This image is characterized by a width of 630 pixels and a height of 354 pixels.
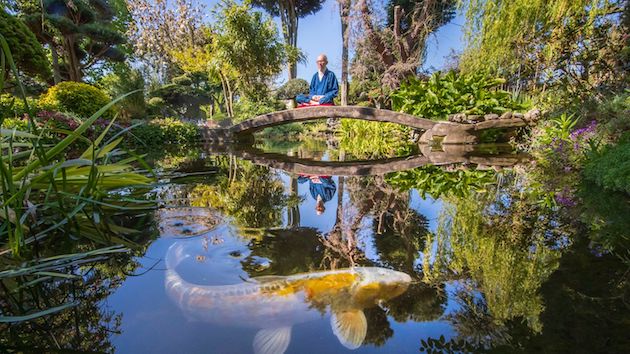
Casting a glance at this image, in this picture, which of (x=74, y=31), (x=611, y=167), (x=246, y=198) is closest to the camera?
(x=246, y=198)

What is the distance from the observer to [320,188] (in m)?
2.56

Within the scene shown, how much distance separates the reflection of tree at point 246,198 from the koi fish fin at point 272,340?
0.84 m

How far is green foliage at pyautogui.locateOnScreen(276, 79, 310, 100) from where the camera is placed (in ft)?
63.0

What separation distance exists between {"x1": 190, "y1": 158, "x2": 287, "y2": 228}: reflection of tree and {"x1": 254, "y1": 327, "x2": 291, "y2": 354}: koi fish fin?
0.84 metres

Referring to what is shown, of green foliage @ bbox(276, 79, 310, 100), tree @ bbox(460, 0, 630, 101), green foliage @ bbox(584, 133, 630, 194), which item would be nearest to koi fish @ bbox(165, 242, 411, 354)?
green foliage @ bbox(584, 133, 630, 194)

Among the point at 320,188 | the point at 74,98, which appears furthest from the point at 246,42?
the point at 320,188

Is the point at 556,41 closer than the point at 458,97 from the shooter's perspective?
Yes

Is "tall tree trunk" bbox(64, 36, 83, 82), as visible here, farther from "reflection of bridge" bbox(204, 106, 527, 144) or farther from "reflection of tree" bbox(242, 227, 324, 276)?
"reflection of tree" bbox(242, 227, 324, 276)

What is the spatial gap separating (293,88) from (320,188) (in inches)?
697

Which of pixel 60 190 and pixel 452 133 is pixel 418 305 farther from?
pixel 452 133

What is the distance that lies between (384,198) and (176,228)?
1.33 metres

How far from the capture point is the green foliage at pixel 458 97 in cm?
615

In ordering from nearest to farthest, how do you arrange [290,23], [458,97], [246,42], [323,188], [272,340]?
1. [272,340]
2. [323,188]
3. [458,97]
4. [246,42]
5. [290,23]

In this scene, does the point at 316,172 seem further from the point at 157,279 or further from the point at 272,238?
the point at 157,279
